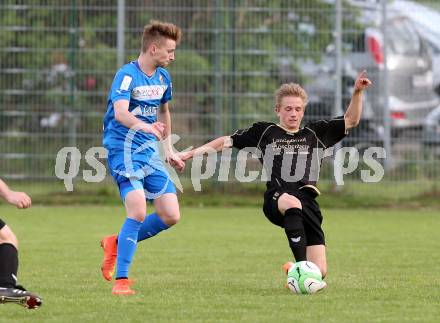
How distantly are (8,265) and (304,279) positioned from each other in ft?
6.81

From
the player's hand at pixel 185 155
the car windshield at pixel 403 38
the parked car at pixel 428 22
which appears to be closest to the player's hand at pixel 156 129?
the player's hand at pixel 185 155

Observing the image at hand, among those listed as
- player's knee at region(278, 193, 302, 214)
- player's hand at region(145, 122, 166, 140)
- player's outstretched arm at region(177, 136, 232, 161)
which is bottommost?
player's knee at region(278, 193, 302, 214)

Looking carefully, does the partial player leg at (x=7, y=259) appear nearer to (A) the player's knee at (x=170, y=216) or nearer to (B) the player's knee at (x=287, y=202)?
(A) the player's knee at (x=170, y=216)

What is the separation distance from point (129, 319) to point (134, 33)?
35.8ft

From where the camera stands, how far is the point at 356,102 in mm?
8164

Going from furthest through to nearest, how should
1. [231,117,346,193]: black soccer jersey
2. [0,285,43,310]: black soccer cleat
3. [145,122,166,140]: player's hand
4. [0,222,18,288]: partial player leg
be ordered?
[231,117,346,193]: black soccer jersey < [145,122,166,140]: player's hand < [0,222,18,288]: partial player leg < [0,285,43,310]: black soccer cleat

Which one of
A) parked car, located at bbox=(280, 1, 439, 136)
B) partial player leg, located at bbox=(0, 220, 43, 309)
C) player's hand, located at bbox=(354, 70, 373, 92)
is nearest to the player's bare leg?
player's hand, located at bbox=(354, 70, 373, 92)

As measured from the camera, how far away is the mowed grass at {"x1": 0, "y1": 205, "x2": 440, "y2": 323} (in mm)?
6602

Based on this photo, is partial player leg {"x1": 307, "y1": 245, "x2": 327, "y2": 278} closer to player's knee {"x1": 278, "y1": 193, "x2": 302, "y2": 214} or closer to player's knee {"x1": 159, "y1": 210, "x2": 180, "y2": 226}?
player's knee {"x1": 278, "y1": 193, "x2": 302, "y2": 214}

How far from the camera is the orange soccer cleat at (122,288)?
752 centimetres

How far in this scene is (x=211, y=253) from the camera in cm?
1073

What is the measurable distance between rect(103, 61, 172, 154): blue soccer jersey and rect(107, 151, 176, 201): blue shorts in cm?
8

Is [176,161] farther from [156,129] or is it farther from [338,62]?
[338,62]

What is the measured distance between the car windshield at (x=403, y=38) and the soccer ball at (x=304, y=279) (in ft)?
30.7
